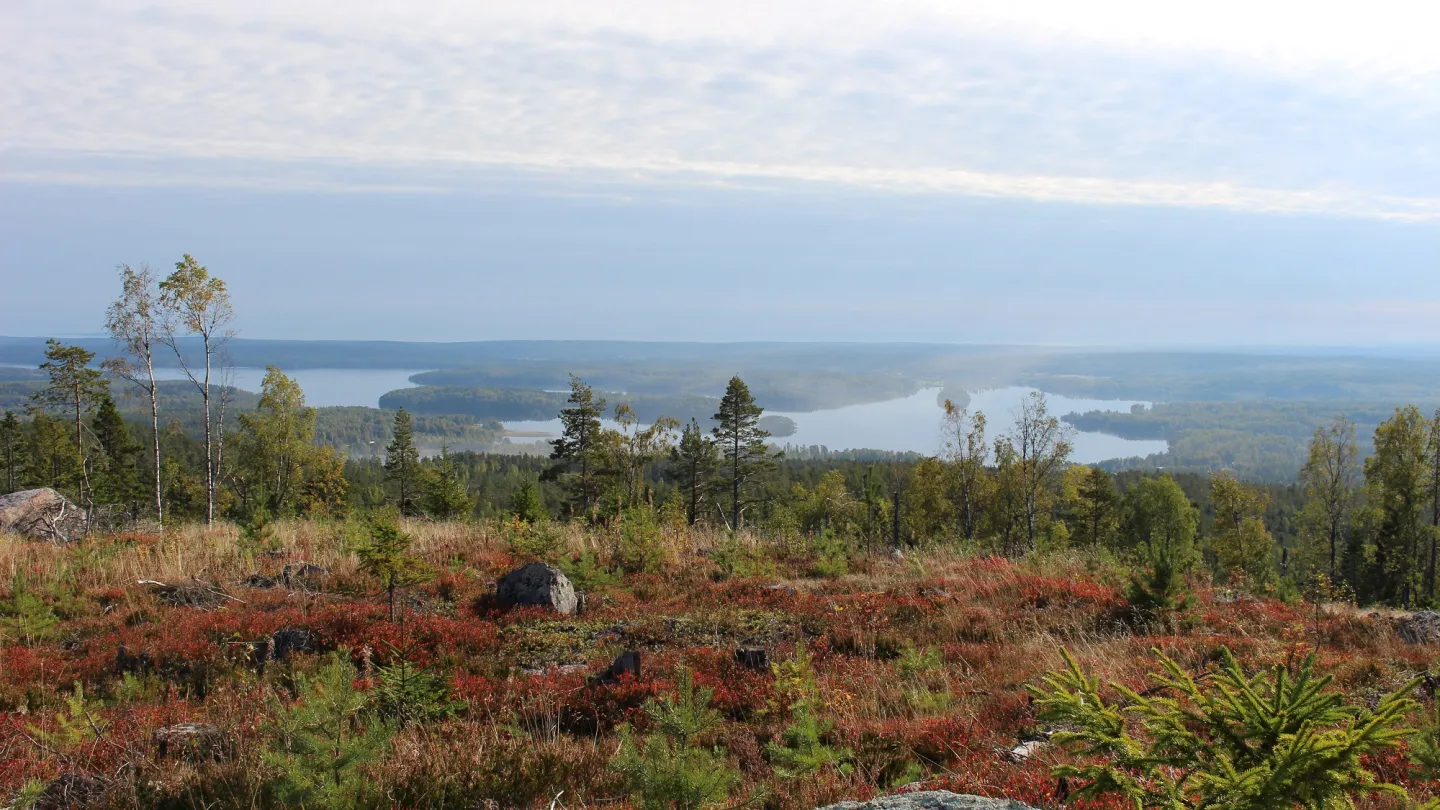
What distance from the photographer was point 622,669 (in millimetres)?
7148

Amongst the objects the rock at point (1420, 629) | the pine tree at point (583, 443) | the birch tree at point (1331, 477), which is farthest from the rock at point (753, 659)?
the birch tree at point (1331, 477)

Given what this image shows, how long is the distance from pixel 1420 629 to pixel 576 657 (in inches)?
388

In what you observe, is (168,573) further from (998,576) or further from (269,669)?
(998,576)

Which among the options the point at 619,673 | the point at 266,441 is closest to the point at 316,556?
the point at 619,673

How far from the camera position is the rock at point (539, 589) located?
32.5ft

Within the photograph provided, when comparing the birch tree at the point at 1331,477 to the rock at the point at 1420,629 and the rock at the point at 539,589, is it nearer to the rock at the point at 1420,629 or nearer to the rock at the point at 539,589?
the rock at the point at 1420,629

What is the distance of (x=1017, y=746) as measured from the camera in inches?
213

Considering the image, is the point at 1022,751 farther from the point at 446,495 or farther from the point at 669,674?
the point at 446,495

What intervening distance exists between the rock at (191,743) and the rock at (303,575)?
5.66 meters

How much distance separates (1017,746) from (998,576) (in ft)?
23.4

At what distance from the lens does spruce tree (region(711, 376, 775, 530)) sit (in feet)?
147

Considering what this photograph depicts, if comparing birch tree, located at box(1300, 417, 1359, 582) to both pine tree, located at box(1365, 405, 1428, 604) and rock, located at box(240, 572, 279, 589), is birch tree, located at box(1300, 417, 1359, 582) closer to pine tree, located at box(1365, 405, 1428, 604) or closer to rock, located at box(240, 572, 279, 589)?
pine tree, located at box(1365, 405, 1428, 604)

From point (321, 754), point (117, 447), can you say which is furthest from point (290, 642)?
point (117, 447)

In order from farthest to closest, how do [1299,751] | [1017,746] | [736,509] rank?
[736,509] → [1017,746] → [1299,751]
